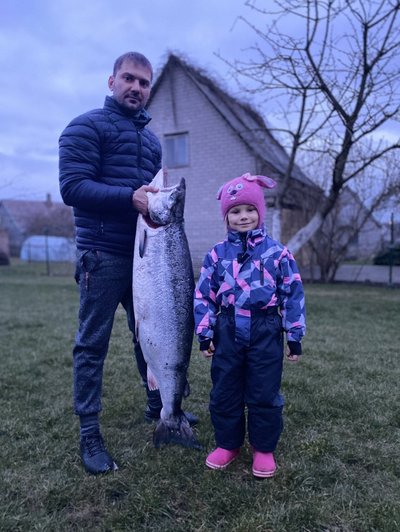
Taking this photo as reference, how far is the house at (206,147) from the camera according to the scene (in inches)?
661

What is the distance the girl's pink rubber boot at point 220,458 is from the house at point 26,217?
117 feet

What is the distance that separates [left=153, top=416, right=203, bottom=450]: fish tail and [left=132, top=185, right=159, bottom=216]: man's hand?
1.36 metres

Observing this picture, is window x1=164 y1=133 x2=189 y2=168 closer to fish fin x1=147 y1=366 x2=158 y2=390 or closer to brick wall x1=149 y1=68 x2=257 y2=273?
brick wall x1=149 y1=68 x2=257 y2=273

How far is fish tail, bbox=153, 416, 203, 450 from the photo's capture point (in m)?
3.24

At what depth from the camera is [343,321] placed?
8961mm

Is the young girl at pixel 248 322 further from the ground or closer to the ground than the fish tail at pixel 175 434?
further from the ground

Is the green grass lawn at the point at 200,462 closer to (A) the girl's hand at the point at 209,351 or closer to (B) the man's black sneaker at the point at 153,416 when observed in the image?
(B) the man's black sneaker at the point at 153,416

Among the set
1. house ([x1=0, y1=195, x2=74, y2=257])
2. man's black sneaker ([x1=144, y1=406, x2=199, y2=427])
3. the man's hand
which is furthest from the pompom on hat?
house ([x1=0, y1=195, x2=74, y2=257])

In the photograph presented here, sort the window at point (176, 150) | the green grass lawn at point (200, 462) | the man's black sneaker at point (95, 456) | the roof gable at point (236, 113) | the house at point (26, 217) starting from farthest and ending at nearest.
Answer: the house at point (26, 217) → the window at point (176, 150) → the roof gable at point (236, 113) → the man's black sneaker at point (95, 456) → the green grass lawn at point (200, 462)

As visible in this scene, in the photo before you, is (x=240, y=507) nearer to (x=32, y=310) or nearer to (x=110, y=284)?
(x=110, y=284)

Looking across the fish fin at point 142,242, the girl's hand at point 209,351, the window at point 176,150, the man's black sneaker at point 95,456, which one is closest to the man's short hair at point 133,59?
the fish fin at point 142,242

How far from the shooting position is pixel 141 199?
3043 millimetres

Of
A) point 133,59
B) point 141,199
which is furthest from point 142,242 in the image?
point 133,59

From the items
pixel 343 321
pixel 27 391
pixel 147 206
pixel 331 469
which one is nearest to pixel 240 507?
pixel 331 469
